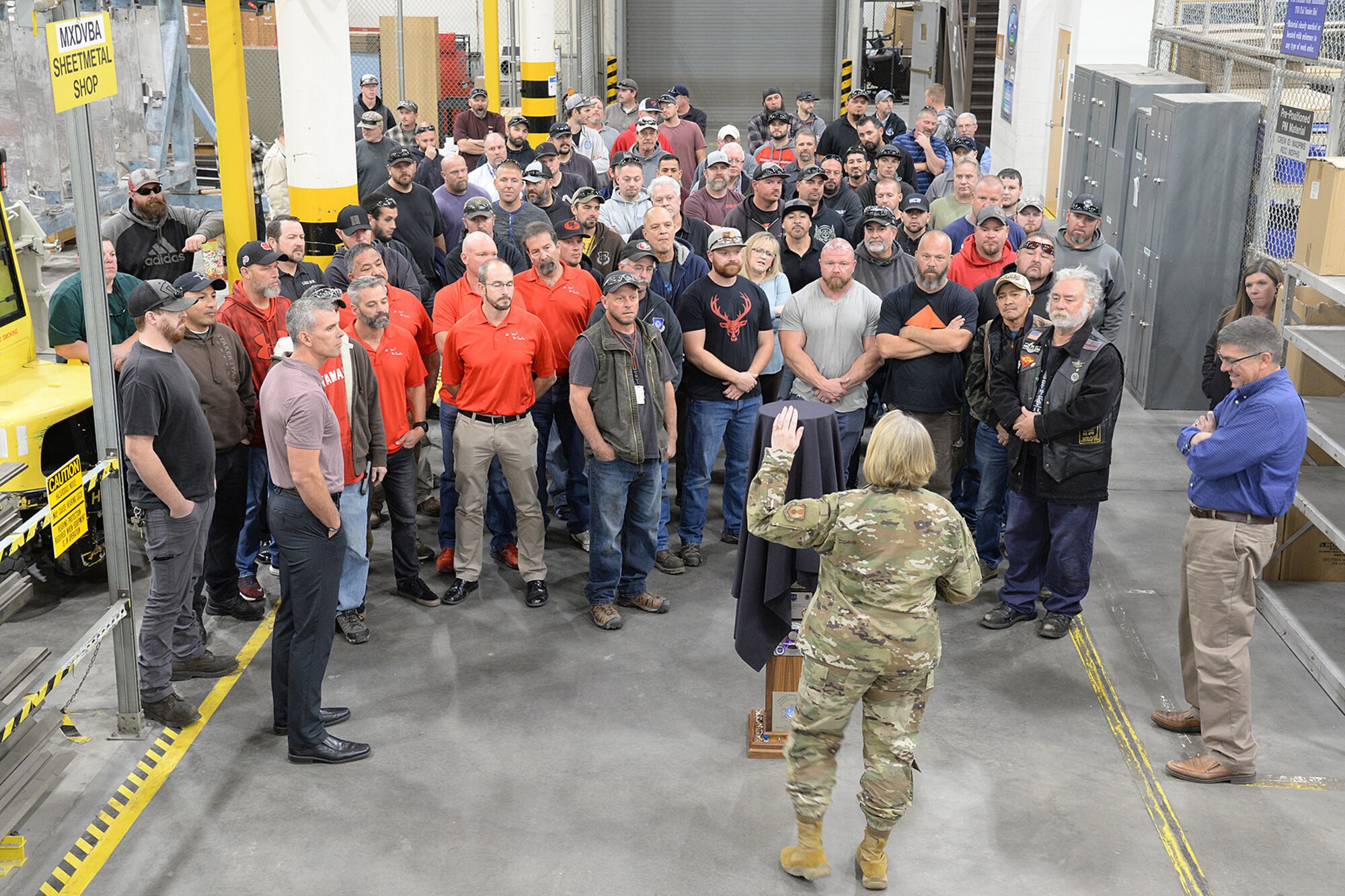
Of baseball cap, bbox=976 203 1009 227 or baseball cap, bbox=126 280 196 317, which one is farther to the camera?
baseball cap, bbox=976 203 1009 227

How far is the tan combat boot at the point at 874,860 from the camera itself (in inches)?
187

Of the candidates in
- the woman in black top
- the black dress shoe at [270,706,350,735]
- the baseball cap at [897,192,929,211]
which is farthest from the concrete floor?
the baseball cap at [897,192,929,211]

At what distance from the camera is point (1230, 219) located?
33.0ft

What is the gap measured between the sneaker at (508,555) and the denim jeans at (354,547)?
1109 millimetres

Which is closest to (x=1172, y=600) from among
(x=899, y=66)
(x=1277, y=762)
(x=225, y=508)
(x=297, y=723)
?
(x=1277, y=762)

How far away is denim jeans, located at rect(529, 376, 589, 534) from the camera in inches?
302

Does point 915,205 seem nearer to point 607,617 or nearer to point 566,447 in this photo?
point 566,447

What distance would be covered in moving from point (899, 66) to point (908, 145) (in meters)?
15.1

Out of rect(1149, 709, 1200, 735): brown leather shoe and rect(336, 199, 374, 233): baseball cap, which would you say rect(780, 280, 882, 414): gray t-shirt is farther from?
rect(336, 199, 374, 233): baseball cap

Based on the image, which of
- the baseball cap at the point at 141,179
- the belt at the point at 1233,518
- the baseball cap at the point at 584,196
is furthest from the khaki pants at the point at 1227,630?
the baseball cap at the point at 141,179

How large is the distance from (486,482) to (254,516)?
4.44 feet

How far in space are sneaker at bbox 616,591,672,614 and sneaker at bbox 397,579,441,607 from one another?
1.14m

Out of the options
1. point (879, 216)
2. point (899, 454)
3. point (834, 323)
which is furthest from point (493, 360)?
point (899, 454)

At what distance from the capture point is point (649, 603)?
7.14 metres
